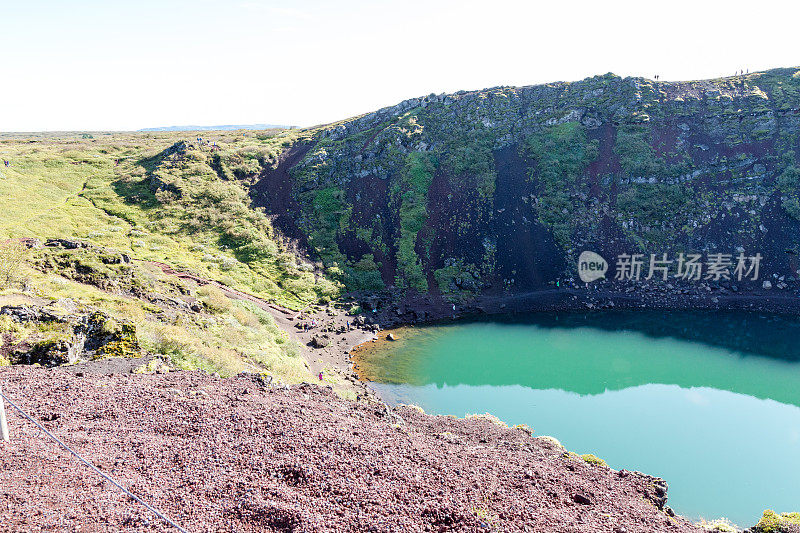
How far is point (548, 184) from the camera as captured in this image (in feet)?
168

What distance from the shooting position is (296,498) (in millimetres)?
10602

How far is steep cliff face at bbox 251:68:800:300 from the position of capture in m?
45.8

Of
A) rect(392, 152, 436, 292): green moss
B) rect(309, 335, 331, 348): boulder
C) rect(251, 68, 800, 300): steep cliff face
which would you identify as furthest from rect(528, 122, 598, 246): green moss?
rect(309, 335, 331, 348): boulder

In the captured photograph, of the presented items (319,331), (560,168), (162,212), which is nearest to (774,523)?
(319,331)

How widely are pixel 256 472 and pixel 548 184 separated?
155ft

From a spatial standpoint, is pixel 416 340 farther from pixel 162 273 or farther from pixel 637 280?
pixel 637 280

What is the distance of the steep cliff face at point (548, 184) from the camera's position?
45750mm

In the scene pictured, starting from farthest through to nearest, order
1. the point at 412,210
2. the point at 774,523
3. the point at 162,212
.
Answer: the point at 412,210 < the point at 162,212 < the point at 774,523

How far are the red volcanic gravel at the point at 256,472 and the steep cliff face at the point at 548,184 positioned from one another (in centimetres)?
2879

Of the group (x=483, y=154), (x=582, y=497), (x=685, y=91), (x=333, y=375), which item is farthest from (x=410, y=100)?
(x=582, y=497)

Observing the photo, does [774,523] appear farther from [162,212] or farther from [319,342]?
[162,212]

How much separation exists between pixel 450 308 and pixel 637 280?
19.0 m

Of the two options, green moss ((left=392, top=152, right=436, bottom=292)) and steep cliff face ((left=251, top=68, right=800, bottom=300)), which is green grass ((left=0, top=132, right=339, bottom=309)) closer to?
steep cliff face ((left=251, top=68, right=800, bottom=300))

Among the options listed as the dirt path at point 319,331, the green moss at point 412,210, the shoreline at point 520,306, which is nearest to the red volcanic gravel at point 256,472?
the dirt path at point 319,331
